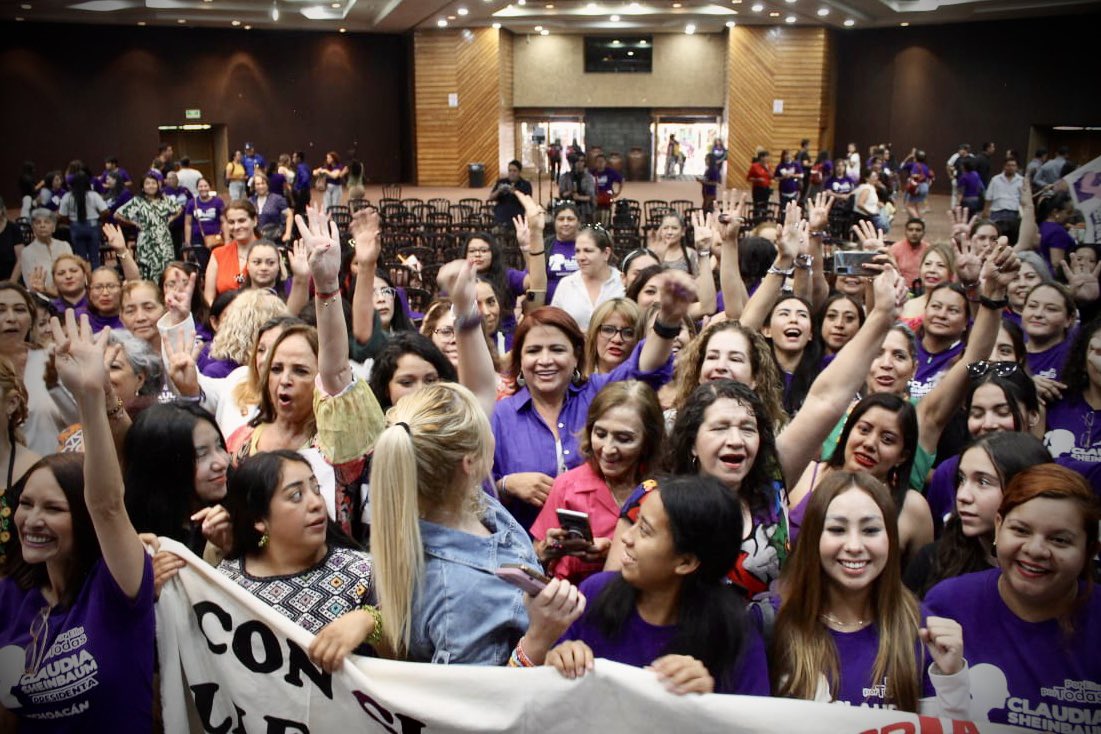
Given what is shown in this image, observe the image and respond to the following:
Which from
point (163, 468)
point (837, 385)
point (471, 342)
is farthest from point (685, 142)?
point (163, 468)

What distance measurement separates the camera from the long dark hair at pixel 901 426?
3318 millimetres

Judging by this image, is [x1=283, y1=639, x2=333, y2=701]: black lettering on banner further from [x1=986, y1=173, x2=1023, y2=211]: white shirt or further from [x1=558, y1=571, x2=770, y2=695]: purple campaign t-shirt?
[x1=986, y1=173, x2=1023, y2=211]: white shirt

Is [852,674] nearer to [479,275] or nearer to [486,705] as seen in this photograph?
[486,705]

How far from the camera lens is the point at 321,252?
128 inches

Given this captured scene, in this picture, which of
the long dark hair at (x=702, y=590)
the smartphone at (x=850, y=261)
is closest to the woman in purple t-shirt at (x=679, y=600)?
the long dark hair at (x=702, y=590)

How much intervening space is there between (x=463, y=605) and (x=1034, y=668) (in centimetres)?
139

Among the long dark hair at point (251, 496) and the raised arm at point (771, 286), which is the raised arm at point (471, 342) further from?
the raised arm at point (771, 286)

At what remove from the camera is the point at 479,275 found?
616cm

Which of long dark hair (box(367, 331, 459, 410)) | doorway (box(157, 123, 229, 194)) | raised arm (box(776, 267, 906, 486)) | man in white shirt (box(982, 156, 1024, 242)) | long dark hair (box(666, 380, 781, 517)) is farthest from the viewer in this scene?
doorway (box(157, 123, 229, 194))

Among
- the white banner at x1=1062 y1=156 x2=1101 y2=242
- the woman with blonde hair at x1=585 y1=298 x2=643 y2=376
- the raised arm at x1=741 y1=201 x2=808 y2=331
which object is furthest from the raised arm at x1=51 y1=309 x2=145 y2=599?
the white banner at x1=1062 y1=156 x2=1101 y2=242

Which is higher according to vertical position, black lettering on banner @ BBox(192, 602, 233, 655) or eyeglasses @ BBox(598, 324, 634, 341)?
eyeglasses @ BBox(598, 324, 634, 341)

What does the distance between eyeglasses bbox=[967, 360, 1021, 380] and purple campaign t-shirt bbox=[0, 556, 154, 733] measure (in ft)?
10.1

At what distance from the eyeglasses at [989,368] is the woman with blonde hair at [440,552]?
7.56 ft

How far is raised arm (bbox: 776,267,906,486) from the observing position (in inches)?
115
